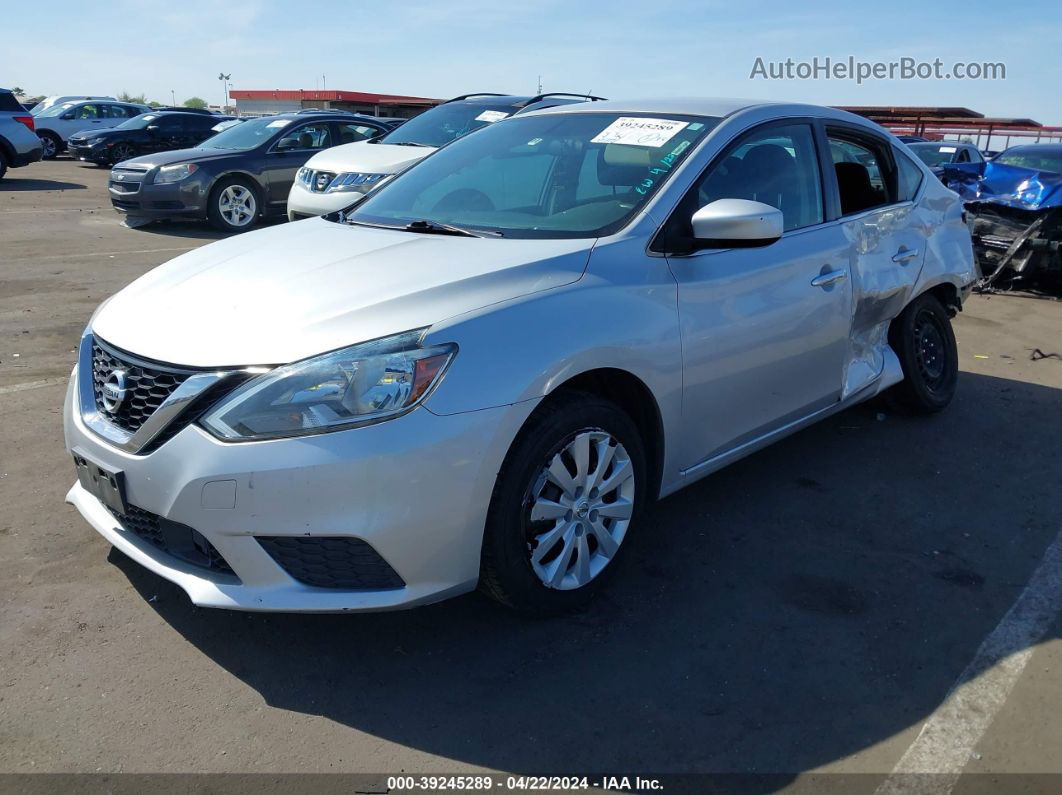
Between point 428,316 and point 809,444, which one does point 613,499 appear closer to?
point 428,316

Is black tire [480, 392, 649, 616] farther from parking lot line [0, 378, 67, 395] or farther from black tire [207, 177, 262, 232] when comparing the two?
black tire [207, 177, 262, 232]

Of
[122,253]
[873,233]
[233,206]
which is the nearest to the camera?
[873,233]

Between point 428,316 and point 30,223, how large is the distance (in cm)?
1154

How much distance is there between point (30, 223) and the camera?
12156 millimetres

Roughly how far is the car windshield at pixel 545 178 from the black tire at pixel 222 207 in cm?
838

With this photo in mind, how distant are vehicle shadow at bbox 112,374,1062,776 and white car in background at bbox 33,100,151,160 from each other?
84.8 feet

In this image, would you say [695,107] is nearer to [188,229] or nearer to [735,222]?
[735,222]

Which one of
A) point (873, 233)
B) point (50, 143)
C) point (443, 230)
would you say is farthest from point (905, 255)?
point (50, 143)

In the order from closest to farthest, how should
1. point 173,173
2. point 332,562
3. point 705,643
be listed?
1. point 332,562
2. point 705,643
3. point 173,173

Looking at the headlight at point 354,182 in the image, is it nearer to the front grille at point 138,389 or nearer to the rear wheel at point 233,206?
the rear wheel at point 233,206

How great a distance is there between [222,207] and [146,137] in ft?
38.5

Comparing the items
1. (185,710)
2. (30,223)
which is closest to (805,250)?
(185,710)

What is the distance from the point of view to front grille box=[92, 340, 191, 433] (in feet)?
8.96

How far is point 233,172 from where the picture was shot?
11859mm
